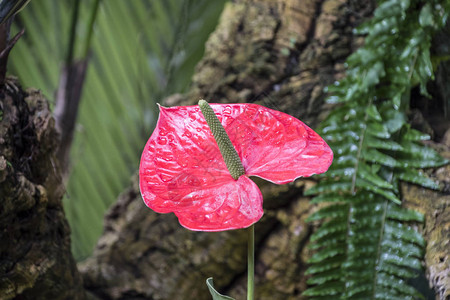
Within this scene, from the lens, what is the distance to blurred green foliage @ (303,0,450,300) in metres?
0.89

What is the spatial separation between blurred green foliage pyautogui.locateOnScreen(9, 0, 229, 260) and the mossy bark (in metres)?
0.56

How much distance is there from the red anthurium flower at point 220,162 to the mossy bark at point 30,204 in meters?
0.27

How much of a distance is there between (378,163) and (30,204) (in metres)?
0.72

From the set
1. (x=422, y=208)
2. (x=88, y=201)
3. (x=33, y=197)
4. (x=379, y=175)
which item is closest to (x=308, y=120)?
(x=379, y=175)

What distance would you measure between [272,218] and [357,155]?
30cm

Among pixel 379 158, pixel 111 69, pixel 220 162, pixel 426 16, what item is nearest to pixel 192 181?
pixel 220 162

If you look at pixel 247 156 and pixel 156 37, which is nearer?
pixel 247 156

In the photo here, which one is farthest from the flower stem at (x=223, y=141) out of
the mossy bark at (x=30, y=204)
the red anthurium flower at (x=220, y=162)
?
the mossy bark at (x=30, y=204)

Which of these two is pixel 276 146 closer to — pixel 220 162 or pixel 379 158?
pixel 220 162

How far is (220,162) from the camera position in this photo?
23.1 inches

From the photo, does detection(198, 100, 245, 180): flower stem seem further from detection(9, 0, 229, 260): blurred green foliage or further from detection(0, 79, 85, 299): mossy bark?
detection(9, 0, 229, 260): blurred green foliage

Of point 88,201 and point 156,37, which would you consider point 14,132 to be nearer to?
point 156,37

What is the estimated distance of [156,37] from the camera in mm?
1369

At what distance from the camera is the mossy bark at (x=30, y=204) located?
0.69 metres
